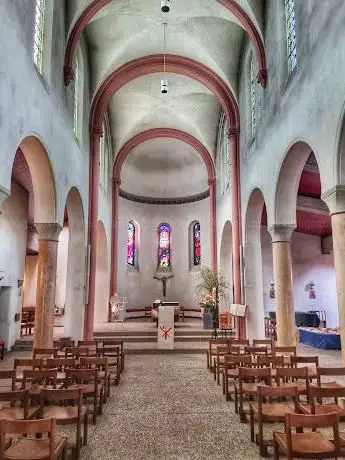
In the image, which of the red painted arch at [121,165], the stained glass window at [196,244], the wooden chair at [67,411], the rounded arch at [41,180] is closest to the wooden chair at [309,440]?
the wooden chair at [67,411]

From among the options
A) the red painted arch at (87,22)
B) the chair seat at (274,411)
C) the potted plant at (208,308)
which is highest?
the red painted arch at (87,22)

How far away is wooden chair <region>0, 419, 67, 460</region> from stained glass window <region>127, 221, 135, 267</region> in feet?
68.4

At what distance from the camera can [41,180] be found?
10586mm

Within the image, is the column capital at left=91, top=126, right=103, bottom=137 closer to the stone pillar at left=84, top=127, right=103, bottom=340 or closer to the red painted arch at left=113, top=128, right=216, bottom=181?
the stone pillar at left=84, top=127, right=103, bottom=340

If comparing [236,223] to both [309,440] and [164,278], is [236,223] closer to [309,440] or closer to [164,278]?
[164,278]

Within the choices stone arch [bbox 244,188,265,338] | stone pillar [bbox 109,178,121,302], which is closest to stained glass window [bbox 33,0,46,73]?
stone arch [bbox 244,188,265,338]

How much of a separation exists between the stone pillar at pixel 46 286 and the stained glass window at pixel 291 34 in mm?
7505

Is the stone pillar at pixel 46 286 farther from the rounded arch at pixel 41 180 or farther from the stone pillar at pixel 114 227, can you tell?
the stone pillar at pixel 114 227

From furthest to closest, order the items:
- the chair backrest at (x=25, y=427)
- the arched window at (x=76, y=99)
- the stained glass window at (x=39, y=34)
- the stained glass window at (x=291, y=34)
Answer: the arched window at (x=76, y=99)
the stained glass window at (x=291, y=34)
the stained glass window at (x=39, y=34)
the chair backrest at (x=25, y=427)

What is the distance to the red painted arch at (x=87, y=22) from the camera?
1175 cm

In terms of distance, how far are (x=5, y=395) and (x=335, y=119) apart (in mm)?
6724

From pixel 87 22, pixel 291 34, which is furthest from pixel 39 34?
pixel 291 34

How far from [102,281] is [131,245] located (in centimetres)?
545

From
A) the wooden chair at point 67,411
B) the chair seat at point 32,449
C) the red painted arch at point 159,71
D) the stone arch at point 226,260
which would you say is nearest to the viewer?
the chair seat at point 32,449
